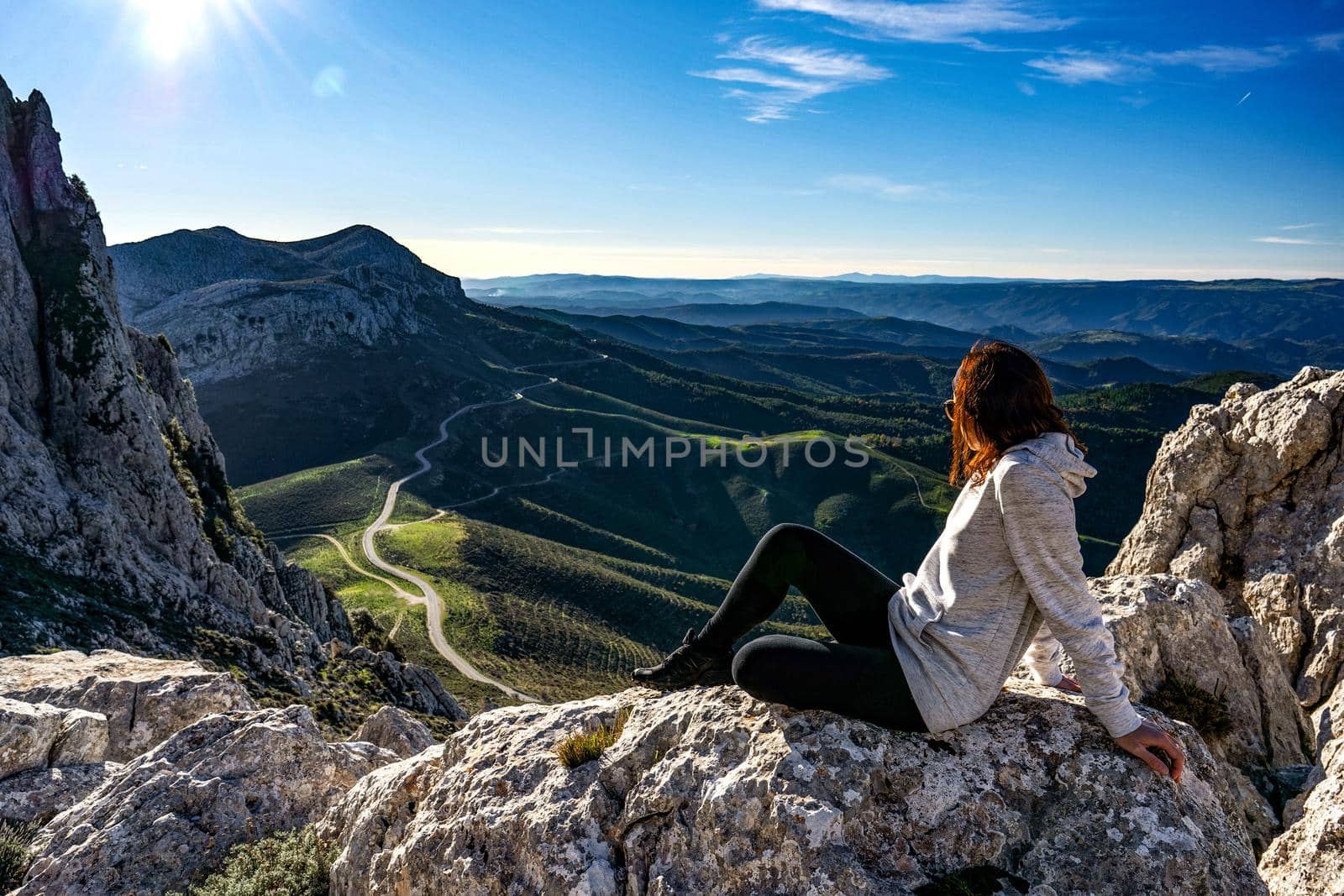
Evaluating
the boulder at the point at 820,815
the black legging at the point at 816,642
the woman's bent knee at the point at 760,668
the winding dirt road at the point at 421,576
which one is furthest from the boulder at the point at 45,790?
the winding dirt road at the point at 421,576

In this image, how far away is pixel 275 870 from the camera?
559cm

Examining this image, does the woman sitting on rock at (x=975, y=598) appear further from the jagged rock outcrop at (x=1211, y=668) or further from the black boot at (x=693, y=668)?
the jagged rock outcrop at (x=1211, y=668)

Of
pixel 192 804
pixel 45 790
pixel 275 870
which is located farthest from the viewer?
pixel 45 790

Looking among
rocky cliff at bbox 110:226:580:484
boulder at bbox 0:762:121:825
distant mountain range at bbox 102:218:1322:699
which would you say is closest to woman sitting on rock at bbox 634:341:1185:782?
boulder at bbox 0:762:121:825

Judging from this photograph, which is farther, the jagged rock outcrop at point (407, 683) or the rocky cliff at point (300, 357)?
the rocky cliff at point (300, 357)

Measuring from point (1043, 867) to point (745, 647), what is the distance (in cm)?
200

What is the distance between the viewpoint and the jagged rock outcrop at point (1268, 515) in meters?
10.2

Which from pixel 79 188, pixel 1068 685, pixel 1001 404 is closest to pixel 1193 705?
pixel 1068 685

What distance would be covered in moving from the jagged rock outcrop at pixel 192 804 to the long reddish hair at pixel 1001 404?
6.51 m

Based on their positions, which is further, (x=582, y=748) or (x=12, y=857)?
(x=12, y=857)

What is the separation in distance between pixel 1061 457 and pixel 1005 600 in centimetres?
90

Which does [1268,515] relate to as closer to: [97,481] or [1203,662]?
[1203,662]

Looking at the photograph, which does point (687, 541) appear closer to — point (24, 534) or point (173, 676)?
point (24, 534)

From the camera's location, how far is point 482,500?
4109 inches
